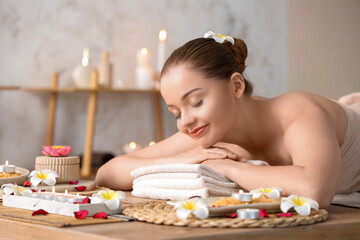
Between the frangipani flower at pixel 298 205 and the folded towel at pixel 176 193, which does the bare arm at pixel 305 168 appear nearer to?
the folded towel at pixel 176 193

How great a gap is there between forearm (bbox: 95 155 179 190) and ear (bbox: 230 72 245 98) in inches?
11.2

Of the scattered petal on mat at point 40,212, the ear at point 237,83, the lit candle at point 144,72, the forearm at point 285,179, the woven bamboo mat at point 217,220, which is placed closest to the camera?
the woven bamboo mat at point 217,220

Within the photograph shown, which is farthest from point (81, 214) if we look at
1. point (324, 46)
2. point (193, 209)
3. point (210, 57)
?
point (324, 46)

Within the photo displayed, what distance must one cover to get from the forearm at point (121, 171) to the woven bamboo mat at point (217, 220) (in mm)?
541

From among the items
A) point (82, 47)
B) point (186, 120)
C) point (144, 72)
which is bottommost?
point (186, 120)

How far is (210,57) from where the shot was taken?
142 cm

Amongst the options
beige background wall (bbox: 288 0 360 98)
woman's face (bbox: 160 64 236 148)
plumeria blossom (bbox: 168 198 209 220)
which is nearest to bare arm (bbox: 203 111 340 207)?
woman's face (bbox: 160 64 236 148)

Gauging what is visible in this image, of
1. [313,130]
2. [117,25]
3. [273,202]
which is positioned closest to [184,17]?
[117,25]

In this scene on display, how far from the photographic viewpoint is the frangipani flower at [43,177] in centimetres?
140

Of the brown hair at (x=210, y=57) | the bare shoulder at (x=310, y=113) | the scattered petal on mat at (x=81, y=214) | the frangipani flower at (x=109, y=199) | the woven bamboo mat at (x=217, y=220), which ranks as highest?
the brown hair at (x=210, y=57)

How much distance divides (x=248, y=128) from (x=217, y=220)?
0.64 meters

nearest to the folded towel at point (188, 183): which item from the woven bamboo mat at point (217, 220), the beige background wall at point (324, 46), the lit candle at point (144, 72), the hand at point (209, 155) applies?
the hand at point (209, 155)

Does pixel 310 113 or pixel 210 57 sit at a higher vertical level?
pixel 210 57

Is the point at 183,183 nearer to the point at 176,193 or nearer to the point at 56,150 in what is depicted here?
the point at 176,193
